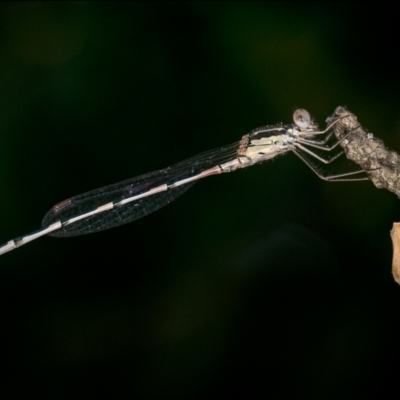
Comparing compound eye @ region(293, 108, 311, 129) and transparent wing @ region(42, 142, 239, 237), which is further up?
transparent wing @ region(42, 142, 239, 237)

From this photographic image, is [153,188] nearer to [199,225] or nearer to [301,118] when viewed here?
[199,225]

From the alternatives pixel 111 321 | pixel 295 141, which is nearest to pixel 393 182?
pixel 295 141

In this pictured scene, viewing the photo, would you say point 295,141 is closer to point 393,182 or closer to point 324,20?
point 324,20

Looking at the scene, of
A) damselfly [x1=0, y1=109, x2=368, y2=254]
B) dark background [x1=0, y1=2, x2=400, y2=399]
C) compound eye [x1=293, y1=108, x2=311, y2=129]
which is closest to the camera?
compound eye [x1=293, y1=108, x2=311, y2=129]

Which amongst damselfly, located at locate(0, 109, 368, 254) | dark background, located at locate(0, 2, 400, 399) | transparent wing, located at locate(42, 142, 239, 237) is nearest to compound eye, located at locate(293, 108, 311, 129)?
damselfly, located at locate(0, 109, 368, 254)

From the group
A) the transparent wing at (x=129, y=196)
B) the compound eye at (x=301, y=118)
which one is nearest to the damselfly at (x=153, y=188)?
the transparent wing at (x=129, y=196)

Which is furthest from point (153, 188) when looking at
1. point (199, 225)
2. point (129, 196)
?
point (199, 225)

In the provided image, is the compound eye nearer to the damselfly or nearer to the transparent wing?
the damselfly

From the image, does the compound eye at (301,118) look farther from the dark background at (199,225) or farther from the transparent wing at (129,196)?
the transparent wing at (129,196)
